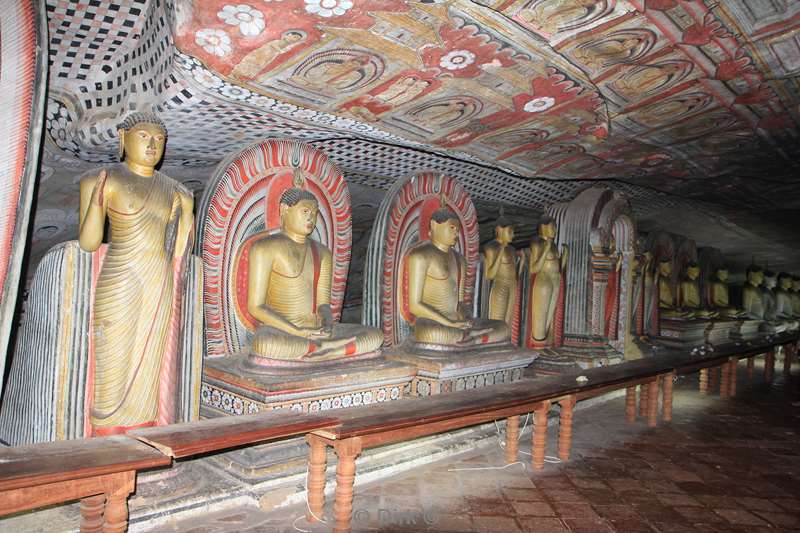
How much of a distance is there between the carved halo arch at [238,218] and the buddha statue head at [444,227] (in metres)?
1.33

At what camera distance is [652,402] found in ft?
19.0

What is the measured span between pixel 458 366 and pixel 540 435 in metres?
0.97

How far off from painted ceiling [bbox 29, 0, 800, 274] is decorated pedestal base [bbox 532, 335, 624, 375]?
2.75 meters

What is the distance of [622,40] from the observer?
382 cm

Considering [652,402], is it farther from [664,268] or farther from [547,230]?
[664,268]

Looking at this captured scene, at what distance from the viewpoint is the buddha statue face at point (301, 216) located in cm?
444

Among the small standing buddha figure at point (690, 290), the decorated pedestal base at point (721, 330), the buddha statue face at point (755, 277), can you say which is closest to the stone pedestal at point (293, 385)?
the decorated pedestal base at point (721, 330)

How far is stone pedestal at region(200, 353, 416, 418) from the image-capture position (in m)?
3.80

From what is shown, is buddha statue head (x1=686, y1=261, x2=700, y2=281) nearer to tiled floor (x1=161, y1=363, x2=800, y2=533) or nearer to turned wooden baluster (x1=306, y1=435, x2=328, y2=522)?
tiled floor (x1=161, y1=363, x2=800, y2=533)

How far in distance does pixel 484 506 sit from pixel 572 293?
481 centimetres

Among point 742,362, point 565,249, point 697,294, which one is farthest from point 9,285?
point 742,362

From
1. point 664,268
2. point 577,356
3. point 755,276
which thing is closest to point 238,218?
point 577,356

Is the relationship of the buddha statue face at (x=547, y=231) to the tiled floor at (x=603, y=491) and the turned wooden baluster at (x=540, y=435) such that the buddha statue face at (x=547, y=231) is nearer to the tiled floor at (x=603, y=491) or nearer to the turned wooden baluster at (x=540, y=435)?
the tiled floor at (x=603, y=491)

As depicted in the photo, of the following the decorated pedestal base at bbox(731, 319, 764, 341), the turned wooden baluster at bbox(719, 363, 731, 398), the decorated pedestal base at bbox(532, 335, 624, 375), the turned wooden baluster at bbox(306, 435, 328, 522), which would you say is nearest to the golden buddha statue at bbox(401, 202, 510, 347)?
the decorated pedestal base at bbox(532, 335, 624, 375)
